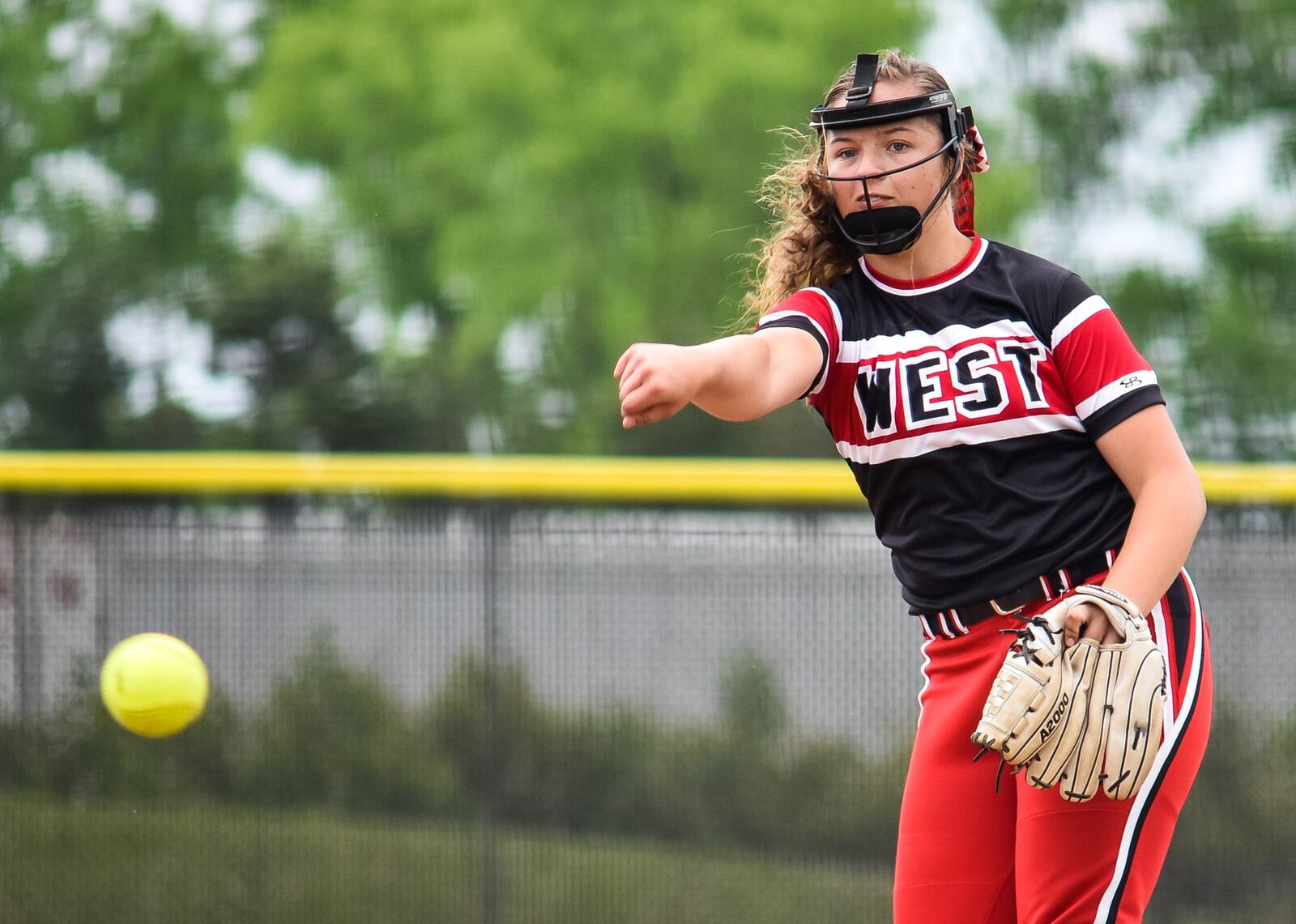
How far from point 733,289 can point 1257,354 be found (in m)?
3.75

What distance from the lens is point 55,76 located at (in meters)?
11.4

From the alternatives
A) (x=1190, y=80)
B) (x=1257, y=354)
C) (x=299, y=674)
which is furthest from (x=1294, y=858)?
(x=1190, y=80)

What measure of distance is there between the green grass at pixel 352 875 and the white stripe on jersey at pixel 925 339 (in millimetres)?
2998

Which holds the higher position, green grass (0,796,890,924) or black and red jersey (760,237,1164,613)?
black and red jersey (760,237,1164,613)

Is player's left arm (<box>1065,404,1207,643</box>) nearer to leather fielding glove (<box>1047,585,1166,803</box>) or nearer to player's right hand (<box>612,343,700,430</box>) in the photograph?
leather fielding glove (<box>1047,585,1166,803</box>)

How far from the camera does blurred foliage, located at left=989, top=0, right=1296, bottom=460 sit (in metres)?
9.45

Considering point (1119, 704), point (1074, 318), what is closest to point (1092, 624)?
point (1119, 704)

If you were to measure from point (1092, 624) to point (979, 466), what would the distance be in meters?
0.33

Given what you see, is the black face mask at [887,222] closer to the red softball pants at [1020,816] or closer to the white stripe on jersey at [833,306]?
the white stripe on jersey at [833,306]

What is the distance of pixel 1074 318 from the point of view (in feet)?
7.34

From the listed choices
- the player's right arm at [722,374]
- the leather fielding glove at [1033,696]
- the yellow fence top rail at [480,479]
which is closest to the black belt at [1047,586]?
the leather fielding glove at [1033,696]

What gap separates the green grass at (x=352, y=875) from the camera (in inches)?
190

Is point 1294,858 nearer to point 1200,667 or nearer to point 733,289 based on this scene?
point 1200,667

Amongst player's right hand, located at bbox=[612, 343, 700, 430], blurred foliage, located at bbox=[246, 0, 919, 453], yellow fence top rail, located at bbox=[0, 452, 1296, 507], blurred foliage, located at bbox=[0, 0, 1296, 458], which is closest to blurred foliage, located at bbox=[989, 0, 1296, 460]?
blurred foliage, located at bbox=[0, 0, 1296, 458]
